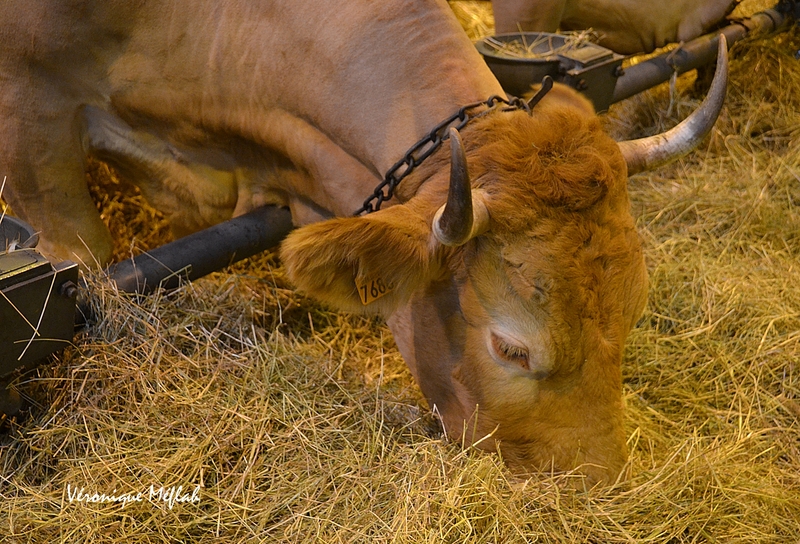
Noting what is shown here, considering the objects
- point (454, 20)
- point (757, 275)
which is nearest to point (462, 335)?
point (454, 20)

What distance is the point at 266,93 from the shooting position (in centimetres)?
295

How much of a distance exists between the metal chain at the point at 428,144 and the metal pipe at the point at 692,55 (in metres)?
2.38

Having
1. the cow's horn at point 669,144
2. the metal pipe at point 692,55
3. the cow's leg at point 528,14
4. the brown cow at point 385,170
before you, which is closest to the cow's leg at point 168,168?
the brown cow at point 385,170

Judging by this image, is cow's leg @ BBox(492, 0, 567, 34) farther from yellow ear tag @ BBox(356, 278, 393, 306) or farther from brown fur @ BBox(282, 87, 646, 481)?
yellow ear tag @ BBox(356, 278, 393, 306)

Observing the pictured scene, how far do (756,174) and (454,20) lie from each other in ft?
10.6

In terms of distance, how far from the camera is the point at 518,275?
2.25 metres

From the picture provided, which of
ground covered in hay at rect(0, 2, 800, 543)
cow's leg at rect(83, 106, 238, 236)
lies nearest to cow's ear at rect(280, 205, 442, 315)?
ground covered in hay at rect(0, 2, 800, 543)

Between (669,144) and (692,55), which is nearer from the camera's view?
(669,144)

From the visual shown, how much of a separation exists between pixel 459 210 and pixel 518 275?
367 millimetres

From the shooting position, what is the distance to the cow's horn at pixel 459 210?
1899 mm

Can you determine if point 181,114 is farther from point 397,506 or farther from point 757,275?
point 757,275

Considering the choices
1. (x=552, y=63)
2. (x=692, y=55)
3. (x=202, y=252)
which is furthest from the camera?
(x=692, y=55)

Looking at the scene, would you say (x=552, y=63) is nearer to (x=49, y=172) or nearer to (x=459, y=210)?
(x=459, y=210)

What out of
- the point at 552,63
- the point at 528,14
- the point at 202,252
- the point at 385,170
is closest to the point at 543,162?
the point at 385,170
